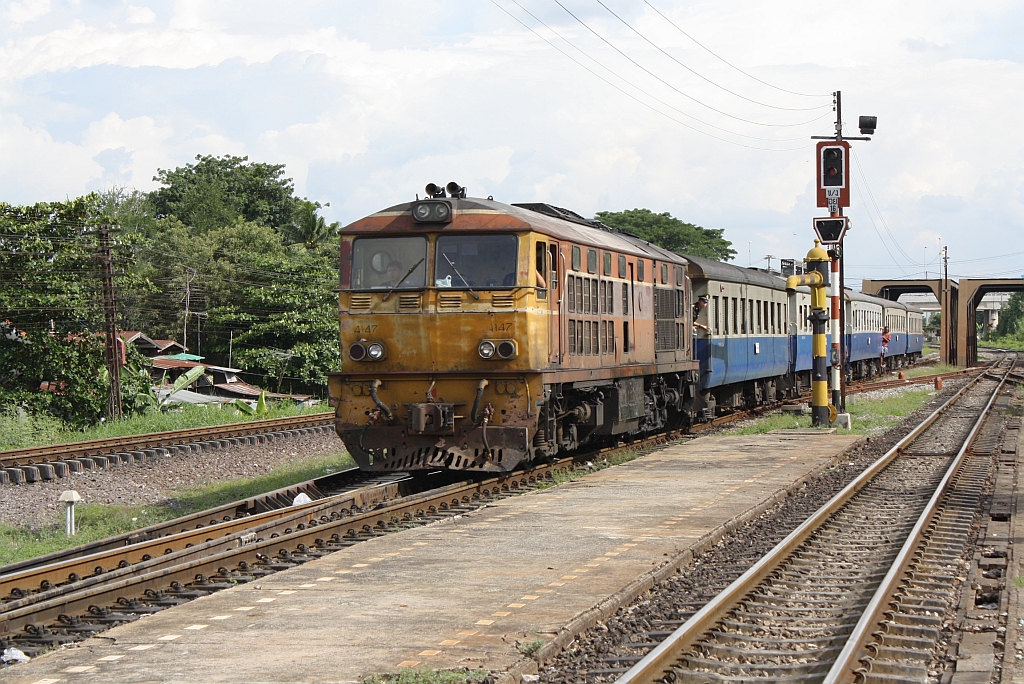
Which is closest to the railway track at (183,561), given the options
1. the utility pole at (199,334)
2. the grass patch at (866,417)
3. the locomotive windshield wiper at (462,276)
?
the locomotive windshield wiper at (462,276)

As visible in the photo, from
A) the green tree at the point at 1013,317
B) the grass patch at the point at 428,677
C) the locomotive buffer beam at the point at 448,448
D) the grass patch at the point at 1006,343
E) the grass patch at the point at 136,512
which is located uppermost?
the green tree at the point at 1013,317

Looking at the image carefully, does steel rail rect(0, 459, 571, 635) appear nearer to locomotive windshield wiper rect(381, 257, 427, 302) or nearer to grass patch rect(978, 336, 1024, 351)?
locomotive windshield wiper rect(381, 257, 427, 302)

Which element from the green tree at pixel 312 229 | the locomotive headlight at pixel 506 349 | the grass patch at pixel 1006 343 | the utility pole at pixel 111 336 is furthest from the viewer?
the grass patch at pixel 1006 343

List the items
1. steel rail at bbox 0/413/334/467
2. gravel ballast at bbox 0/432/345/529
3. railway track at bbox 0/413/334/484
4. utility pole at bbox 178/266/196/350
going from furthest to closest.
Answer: utility pole at bbox 178/266/196/350
steel rail at bbox 0/413/334/467
railway track at bbox 0/413/334/484
gravel ballast at bbox 0/432/345/529

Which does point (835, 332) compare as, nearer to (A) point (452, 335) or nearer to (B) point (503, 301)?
(B) point (503, 301)

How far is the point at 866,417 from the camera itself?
26.1 meters

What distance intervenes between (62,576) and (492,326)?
5.91 metres

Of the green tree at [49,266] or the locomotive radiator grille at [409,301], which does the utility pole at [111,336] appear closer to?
the green tree at [49,266]

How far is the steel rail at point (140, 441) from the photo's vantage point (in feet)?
59.0

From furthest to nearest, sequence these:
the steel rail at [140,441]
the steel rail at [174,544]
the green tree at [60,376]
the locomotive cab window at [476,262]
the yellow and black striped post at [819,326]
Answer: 1. the green tree at [60,376]
2. the yellow and black striped post at [819,326]
3. the steel rail at [140,441]
4. the locomotive cab window at [476,262]
5. the steel rail at [174,544]

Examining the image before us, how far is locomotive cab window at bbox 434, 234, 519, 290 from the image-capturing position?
1332 centimetres

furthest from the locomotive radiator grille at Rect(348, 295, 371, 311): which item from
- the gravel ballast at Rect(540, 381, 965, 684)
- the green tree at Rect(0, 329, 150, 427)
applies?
the green tree at Rect(0, 329, 150, 427)

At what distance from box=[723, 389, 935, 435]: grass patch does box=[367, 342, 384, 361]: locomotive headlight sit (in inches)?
412

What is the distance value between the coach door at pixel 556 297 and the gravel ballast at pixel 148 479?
675cm
